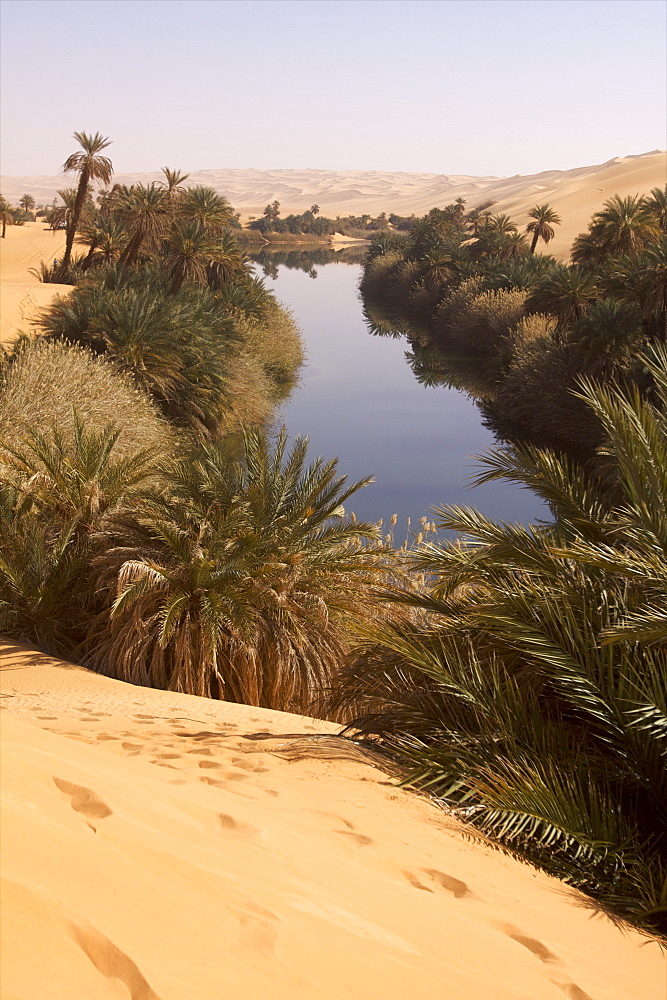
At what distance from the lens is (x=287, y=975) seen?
2.12m

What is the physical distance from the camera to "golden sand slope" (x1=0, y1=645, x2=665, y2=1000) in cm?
200

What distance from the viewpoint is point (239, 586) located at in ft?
27.7

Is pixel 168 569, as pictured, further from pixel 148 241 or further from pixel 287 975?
pixel 148 241

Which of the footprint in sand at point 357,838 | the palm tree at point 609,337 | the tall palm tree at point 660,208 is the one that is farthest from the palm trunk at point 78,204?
the footprint in sand at point 357,838

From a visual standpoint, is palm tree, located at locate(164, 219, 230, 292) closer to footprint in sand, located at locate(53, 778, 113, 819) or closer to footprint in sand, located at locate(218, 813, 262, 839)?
footprint in sand, located at locate(218, 813, 262, 839)

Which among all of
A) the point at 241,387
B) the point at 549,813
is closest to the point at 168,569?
the point at 549,813

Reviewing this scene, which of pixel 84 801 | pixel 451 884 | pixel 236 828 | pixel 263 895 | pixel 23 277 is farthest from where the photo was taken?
pixel 23 277

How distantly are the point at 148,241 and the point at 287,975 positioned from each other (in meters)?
30.6

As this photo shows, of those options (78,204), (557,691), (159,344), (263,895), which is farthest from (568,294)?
(263,895)

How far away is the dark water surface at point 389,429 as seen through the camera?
2117cm

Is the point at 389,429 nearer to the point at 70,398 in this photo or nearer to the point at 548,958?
the point at 70,398

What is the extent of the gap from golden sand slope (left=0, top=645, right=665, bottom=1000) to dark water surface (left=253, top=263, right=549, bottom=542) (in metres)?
9.22

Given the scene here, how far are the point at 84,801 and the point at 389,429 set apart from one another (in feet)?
84.9

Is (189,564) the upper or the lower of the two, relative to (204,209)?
lower
